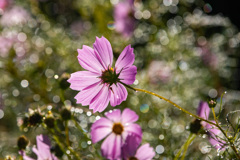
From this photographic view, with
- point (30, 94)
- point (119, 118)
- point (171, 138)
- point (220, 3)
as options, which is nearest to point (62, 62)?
point (30, 94)

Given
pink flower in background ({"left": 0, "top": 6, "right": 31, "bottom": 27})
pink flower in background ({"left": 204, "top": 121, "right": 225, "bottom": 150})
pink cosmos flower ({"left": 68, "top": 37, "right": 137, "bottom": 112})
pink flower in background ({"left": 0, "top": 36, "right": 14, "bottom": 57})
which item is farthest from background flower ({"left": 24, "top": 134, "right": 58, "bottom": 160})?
pink flower in background ({"left": 0, "top": 6, "right": 31, "bottom": 27})

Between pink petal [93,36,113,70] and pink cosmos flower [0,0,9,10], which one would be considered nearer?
pink petal [93,36,113,70]

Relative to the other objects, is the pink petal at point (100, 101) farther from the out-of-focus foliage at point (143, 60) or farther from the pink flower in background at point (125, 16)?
the pink flower in background at point (125, 16)

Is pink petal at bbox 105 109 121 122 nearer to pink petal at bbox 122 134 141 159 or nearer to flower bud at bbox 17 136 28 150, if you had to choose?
pink petal at bbox 122 134 141 159

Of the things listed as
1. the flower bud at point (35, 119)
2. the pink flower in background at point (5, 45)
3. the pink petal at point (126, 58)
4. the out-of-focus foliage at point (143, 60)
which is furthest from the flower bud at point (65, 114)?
the pink flower in background at point (5, 45)

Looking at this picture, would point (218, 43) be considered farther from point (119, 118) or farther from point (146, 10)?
point (119, 118)

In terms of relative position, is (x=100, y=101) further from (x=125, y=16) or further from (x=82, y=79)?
(x=125, y=16)
